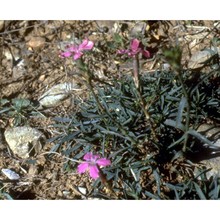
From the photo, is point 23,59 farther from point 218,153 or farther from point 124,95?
point 218,153

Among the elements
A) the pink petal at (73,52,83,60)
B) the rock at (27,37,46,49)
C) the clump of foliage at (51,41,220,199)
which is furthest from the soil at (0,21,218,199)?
the pink petal at (73,52,83,60)

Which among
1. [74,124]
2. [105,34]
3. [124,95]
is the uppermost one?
[105,34]

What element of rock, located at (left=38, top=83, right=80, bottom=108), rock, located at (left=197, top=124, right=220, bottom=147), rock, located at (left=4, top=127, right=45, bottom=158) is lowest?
rock, located at (left=4, top=127, right=45, bottom=158)

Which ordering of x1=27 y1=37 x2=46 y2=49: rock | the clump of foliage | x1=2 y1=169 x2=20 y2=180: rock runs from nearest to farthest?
the clump of foliage < x1=2 y1=169 x2=20 y2=180: rock < x1=27 y1=37 x2=46 y2=49: rock

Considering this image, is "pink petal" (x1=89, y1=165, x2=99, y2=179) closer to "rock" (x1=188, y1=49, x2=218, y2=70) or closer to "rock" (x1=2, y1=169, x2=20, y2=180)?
"rock" (x1=2, y1=169, x2=20, y2=180)

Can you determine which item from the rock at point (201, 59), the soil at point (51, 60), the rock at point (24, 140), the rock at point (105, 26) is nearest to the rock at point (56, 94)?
the soil at point (51, 60)

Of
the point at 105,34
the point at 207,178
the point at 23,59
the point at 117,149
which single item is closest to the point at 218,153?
the point at 207,178

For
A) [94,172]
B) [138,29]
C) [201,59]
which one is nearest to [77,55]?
[94,172]

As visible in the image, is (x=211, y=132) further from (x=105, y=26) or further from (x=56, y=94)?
(x=105, y=26)
